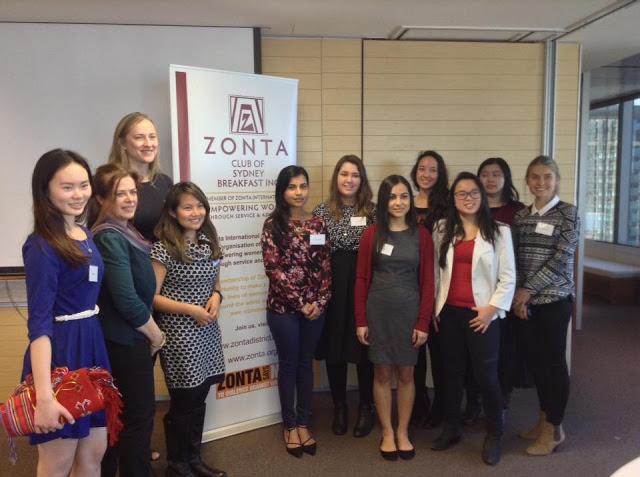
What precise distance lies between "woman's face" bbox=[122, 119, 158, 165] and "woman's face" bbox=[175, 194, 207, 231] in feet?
0.92

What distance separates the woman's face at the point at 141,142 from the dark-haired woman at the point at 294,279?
0.67 m

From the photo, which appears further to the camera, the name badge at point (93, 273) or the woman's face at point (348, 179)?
the woman's face at point (348, 179)

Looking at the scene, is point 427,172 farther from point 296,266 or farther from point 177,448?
point 177,448

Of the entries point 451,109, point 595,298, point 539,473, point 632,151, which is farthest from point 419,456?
point 632,151

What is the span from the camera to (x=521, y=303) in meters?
2.72

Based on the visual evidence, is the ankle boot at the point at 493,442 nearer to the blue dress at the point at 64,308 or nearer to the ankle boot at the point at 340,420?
the ankle boot at the point at 340,420

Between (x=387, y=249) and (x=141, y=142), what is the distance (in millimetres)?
1291

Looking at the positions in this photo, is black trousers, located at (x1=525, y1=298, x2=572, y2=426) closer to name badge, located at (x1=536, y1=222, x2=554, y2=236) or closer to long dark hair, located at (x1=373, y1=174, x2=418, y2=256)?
name badge, located at (x1=536, y1=222, x2=554, y2=236)

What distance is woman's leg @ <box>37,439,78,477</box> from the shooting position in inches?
66.8

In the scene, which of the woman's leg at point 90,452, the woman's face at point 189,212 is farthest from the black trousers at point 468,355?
the woman's leg at point 90,452

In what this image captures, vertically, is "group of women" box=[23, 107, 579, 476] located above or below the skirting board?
above

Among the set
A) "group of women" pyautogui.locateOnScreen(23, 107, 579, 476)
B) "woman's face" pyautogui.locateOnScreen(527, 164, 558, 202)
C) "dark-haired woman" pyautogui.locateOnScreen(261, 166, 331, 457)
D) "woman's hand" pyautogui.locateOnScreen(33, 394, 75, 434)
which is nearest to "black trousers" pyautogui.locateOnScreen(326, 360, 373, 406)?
"group of women" pyautogui.locateOnScreen(23, 107, 579, 476)

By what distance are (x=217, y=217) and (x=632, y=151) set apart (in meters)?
6.26

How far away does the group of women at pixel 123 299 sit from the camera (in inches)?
64.6
